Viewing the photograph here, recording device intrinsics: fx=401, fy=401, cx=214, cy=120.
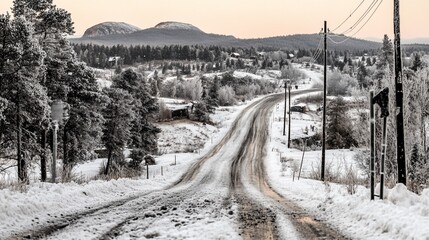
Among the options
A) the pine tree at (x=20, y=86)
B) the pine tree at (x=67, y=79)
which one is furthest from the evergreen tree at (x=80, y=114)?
the pine tree at (x=20, y=86)

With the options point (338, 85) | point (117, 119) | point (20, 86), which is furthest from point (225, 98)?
point (20, 86)

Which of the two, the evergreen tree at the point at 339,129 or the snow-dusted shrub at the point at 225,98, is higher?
the snow-dusted shrub at the point at 225,98

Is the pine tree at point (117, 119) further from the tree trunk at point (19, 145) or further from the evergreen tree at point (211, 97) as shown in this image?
the evergreen tree at point (211, 97)

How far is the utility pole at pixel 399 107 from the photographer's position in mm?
12750

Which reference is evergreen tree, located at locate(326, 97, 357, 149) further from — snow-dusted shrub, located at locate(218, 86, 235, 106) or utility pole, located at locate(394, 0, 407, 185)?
utility pole, located at locate(394, 0, 407, 185)

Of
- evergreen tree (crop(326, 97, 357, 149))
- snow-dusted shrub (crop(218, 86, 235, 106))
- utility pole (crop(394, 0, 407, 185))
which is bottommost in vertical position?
evergreen tree (crop(326, 97, 357, 149))

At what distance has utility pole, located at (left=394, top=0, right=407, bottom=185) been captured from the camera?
1275cm

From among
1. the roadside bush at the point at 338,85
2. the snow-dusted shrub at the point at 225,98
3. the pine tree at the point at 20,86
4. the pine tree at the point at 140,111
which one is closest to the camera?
the pine tree at the point at 20,86

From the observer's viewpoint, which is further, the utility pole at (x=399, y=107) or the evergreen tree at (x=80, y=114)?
the evergreen tree at (x=80, y=114)

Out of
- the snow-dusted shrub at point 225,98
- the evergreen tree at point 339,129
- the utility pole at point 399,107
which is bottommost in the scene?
the evergreen tree at point 339,129

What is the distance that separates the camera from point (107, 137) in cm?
3512

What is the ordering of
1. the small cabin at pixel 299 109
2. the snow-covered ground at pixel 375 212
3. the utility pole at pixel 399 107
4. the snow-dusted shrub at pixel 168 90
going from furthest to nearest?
the snow-dusted shrub at pixel 168 90 → the small cabin at pixel 299 109 → the utility pole at pixel 399 107 → the snow-covered ground at pixel 375 212

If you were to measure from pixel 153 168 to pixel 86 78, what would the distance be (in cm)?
1362

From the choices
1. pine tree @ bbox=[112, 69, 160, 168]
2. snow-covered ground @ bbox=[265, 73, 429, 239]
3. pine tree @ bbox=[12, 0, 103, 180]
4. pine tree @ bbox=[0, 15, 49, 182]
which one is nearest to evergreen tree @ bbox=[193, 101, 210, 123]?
pine tree @ bbox=[112, 69, 160, 168]
